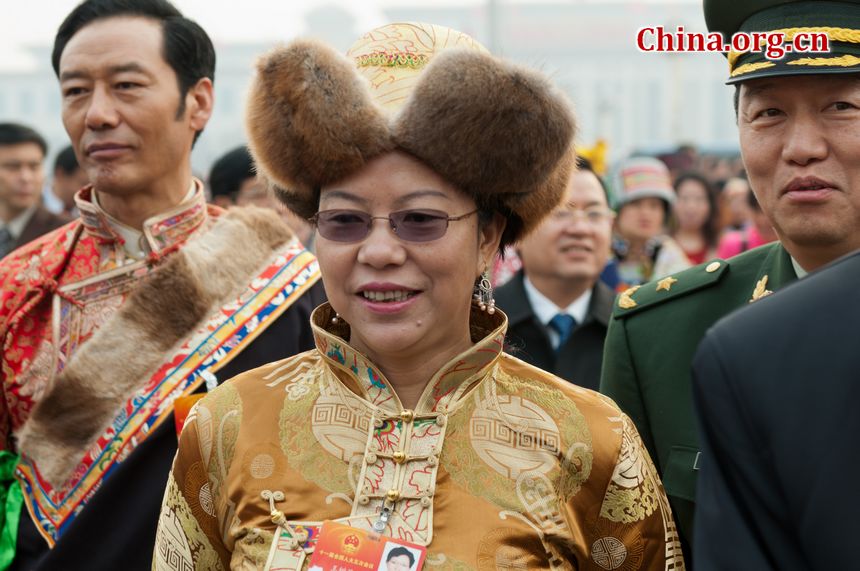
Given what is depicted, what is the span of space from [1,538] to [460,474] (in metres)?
1.75

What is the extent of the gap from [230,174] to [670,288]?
12.4 ft

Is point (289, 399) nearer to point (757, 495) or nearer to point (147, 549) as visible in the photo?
point (147, 549)

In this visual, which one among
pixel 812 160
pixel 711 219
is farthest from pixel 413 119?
pixel 711 219

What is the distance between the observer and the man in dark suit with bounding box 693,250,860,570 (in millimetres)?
1559

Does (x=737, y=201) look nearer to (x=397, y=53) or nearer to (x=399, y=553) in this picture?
(x=397, y=53)

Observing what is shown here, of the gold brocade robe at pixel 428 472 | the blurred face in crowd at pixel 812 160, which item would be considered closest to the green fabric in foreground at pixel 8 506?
the gold brocade robe at pixel 428 472

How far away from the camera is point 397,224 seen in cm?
258

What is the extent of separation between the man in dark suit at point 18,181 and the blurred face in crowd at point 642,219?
3649 millimetres

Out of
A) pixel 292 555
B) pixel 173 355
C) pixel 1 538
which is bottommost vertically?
pixel 1 538

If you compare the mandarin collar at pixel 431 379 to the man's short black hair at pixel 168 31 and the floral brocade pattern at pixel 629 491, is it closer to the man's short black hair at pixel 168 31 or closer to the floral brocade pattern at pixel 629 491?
the floral brocade pattern at pixel 629 491

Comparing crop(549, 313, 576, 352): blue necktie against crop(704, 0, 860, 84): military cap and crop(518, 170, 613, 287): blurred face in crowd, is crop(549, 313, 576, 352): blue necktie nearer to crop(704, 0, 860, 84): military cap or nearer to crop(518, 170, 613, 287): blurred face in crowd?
crop(518, 170, 613, 287): blurred face in crowd

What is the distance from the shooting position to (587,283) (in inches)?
201

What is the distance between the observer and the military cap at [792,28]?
2600 mm

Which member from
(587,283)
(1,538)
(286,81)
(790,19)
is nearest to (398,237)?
(286,81)
